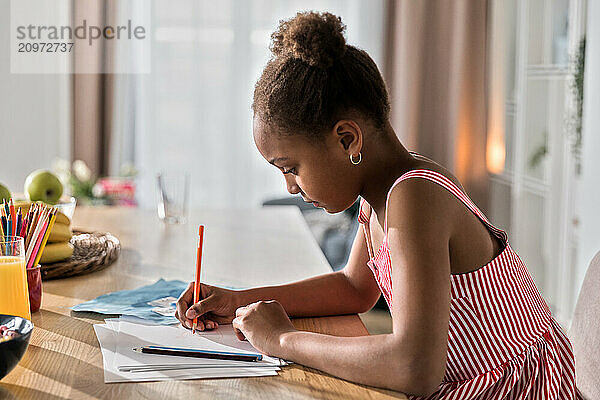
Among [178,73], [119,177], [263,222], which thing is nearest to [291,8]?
[178,73]

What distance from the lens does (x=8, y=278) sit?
1.12 meters

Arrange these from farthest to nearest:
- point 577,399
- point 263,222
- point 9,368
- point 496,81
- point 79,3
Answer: point 496,81
point 79,3
point 263,222
point 577,399
point 9,368

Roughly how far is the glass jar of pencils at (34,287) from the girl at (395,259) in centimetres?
26

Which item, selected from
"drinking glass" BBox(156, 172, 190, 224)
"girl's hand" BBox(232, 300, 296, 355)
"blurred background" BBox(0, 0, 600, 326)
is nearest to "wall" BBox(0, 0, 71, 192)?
"blurred background" BBox(0, 0, 600, 326)

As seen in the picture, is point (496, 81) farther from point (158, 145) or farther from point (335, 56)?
point (335, 56)

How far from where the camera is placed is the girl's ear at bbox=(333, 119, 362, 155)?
111 centimetres

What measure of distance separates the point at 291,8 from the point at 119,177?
4.54 ft

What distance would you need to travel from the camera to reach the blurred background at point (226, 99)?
408 cm

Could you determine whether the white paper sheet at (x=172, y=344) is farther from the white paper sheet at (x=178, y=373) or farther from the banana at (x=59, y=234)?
the banana at (x=59, y=234)

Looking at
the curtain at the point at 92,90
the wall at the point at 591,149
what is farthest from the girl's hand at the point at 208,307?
the curtain at the point at 92,90

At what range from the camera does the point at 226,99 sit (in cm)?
423

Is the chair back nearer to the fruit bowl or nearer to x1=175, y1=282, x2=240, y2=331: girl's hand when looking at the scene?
x1=175, y1=282, x2=240, y2=331: girl's hand

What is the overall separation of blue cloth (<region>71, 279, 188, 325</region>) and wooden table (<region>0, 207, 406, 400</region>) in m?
0.03

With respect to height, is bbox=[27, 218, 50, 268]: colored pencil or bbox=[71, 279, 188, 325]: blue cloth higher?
bbox=[27, 218, 50, 268]: colored pencil
